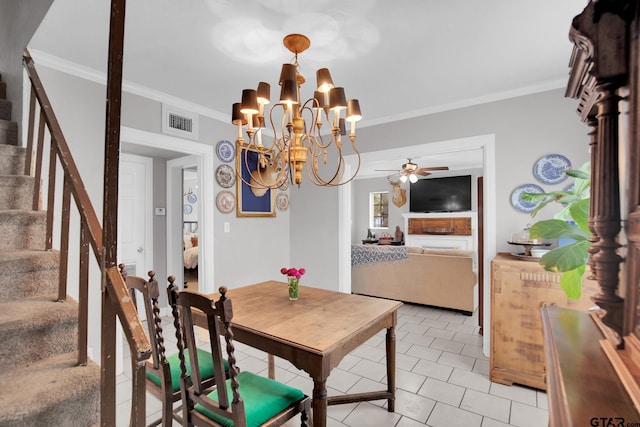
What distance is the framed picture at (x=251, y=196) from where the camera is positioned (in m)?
3.79

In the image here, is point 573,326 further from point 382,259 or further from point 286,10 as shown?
point 382,259

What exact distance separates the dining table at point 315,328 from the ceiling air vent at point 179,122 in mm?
1791

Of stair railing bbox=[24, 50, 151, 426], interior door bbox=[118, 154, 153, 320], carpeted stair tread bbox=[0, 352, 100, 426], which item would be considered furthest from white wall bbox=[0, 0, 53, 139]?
carpeted stair tread bbox=[0, 352, 100, 426]

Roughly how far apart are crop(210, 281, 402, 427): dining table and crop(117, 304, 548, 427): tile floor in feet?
0.48

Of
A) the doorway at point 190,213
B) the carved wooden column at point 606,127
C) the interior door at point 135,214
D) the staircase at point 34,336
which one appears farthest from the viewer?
the doorway at point 190,213

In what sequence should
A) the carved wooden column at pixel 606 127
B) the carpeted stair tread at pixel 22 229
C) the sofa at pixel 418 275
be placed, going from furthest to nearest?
the sofa at pixel 418 275, the carpeted stair tread at pixel 22 229, the carved wooden column at pixel 606 127

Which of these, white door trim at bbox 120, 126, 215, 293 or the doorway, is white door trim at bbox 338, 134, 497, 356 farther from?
the doorway

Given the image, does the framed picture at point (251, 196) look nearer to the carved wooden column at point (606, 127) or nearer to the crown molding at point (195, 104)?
the crown molding at point (195, 104)

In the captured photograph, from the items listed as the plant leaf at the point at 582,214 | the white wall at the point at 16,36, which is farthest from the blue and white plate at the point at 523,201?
the white wall at the point at 16,36

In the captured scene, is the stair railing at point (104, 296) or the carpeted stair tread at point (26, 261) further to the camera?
the carpeted stair tread at point (26, 261)

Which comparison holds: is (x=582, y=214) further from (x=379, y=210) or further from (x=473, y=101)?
(x=379, y=210)

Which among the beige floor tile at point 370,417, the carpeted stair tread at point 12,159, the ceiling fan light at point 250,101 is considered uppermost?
the ceiling fan light at point 250,101

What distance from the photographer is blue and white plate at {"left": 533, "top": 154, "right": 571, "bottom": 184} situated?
2732 mm

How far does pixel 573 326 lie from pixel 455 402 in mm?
1457
